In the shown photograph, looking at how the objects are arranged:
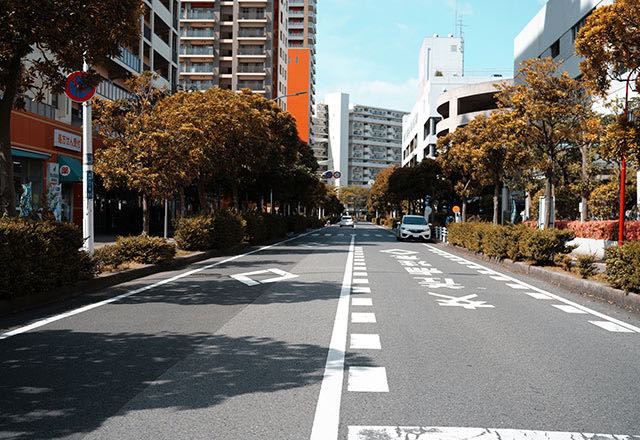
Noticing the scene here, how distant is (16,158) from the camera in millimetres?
24766

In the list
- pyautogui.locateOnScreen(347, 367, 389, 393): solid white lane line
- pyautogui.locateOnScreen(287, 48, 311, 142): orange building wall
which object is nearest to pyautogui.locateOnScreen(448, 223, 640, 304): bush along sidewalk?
pyautogui.locateOnScreen(347, 367, 389, 393): solid white lane line

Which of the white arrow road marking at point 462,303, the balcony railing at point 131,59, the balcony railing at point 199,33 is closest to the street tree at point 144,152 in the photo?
the white arrow road marking at point 462,303

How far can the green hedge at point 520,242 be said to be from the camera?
16578 millimetres

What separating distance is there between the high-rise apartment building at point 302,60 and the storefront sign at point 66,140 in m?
79.6

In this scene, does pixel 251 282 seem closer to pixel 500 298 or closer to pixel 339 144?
pixel 500 298

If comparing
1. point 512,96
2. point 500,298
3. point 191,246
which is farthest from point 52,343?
point 512,96

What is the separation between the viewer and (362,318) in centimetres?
848

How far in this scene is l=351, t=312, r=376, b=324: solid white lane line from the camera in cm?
824

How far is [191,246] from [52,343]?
13969 mm

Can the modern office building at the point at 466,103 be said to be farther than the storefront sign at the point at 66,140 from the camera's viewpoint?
Yes

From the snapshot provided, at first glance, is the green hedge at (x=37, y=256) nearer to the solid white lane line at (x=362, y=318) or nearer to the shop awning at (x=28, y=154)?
the solid white lane line at (x=362, y=318)

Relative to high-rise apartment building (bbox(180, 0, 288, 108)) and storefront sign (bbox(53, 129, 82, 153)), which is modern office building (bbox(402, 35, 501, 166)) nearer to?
high-rise apartment building (bbox(180, 0, 288, 108))

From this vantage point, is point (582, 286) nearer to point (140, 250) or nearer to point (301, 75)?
point (140, 250)

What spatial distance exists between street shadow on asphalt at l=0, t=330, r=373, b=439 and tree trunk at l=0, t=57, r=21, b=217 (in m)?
3.92
